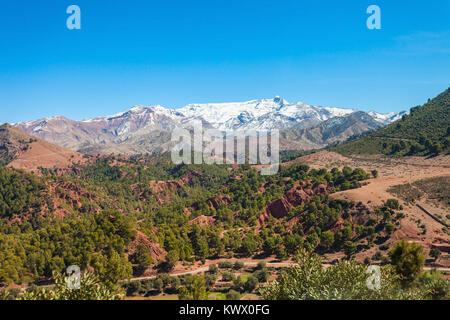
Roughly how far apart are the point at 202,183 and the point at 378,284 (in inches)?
6077

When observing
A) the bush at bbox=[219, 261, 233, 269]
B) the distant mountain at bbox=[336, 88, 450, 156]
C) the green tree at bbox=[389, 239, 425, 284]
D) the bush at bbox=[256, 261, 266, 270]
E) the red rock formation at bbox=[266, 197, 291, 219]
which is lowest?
the bush at bbox=[219, 261, 233, 269]

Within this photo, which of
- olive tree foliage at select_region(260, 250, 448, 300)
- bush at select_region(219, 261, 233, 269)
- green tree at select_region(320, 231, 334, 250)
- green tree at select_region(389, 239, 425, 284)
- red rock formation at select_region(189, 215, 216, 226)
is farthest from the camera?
red rock formation at select_region(189, 215, 216, 226)

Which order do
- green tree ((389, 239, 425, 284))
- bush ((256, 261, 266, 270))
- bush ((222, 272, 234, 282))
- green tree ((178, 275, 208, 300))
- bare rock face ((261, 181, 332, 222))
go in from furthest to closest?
bare rock face ((261, 181, 332, 222)) → bush ((256, 261, 266, 270)) → bush ((222, 272, 234, 282)) → green tree ((389, 239, 425, 284)) → green tree ((178, 275, 208, 300))

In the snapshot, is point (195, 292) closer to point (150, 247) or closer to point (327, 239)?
point (150, 247)

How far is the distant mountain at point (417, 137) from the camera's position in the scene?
328 ft

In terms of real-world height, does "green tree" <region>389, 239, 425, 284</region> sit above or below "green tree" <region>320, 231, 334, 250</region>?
above

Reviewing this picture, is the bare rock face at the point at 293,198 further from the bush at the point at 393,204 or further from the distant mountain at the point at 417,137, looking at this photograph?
the distant mountain at the point at 417,137

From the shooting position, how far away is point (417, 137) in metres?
114

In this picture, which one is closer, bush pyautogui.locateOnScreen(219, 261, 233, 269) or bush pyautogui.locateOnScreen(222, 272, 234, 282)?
bush pyautogui.locateOnScreen(222, 272, 234, 282)

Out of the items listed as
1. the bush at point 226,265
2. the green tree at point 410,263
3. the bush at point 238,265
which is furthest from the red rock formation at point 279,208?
the green tree at point 410,263

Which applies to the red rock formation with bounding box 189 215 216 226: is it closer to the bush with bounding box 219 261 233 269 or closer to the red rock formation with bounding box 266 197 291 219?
the red rock formation with bounding box 266 197 291 219

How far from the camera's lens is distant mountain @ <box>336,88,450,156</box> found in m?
100

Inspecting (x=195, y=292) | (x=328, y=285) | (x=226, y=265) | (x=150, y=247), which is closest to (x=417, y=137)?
(x=226, y=265)

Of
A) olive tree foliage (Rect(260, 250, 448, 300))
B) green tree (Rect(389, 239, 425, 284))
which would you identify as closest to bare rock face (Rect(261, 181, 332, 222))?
green tree (Rect(389, 239, 425, 284))
